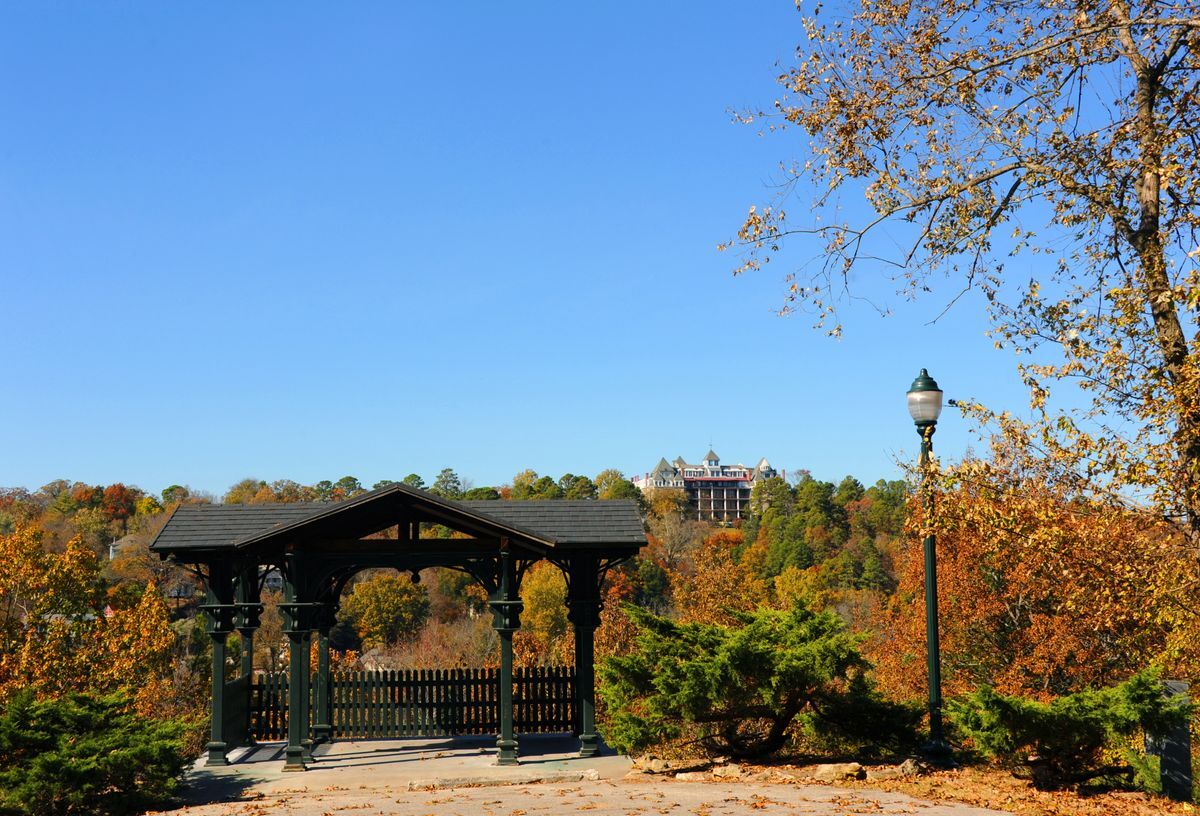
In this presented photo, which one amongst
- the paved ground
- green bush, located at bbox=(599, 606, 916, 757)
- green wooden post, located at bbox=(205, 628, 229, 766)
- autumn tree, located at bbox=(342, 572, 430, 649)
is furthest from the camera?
autumn tree, located at bbox=(342, 572, 430, 649)

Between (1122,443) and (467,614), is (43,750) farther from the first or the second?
(467,614)

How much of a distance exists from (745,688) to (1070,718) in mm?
3799

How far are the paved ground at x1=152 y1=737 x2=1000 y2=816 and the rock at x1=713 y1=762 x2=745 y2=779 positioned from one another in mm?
375

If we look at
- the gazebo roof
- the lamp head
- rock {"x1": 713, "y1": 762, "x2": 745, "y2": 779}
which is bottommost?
rock {"x1": 713, "y1": 762, "x2": 745, "y2": 779}

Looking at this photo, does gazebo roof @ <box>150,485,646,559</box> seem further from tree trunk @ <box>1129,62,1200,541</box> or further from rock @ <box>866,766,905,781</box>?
tree trunk @ <box>1129,62,1200,541</box>

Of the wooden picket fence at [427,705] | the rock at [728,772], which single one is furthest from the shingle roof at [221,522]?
the rock at [728,772]

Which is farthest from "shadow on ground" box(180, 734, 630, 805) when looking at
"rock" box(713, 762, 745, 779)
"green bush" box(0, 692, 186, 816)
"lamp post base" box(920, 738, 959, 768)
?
"lamp post base" box(920, 738, 959, 768)

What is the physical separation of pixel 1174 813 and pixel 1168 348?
15.7 feet

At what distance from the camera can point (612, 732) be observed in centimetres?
1346

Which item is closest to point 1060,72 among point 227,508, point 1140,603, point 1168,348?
point 1168,348

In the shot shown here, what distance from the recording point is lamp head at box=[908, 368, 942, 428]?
1285 centimetres

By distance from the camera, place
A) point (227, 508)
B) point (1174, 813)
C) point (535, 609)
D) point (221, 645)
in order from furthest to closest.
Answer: point (535, 609) < point (227, 508) < point (221, 645) < point (1174, 813)

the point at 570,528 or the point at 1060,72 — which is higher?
the point at 1060,72

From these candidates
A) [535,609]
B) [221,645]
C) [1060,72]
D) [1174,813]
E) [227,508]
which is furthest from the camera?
[535,609]
